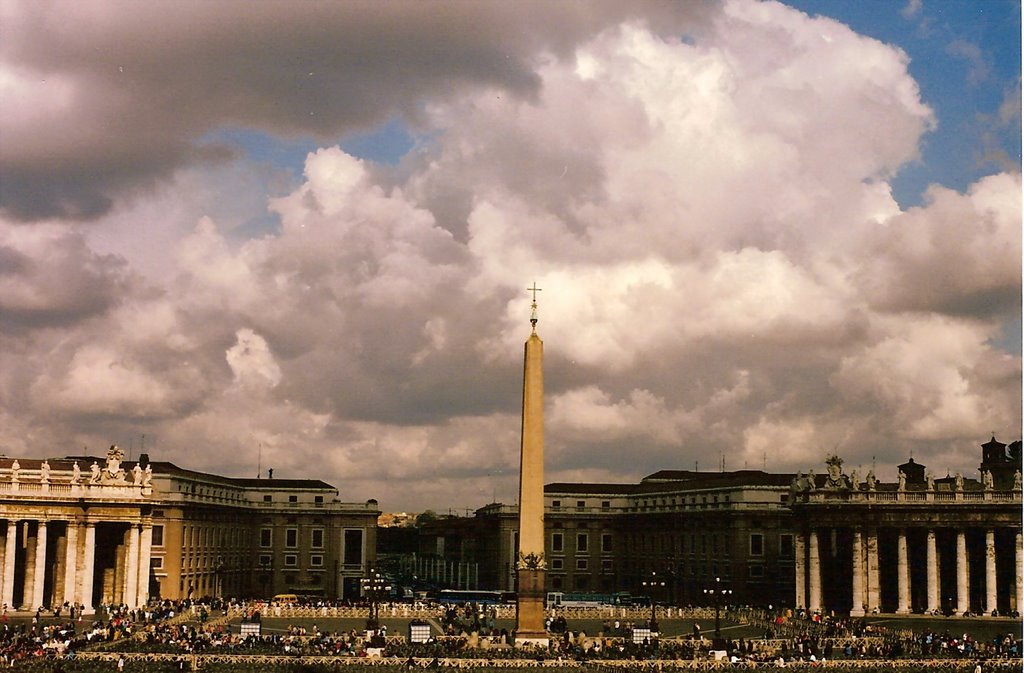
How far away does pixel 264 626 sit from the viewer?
66.2 metres

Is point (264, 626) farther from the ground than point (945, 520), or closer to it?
closer to it

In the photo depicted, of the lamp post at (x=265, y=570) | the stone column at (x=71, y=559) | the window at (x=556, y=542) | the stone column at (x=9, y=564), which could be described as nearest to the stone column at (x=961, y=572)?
the window at (x=556, y=542)

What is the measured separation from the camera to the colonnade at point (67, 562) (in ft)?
236

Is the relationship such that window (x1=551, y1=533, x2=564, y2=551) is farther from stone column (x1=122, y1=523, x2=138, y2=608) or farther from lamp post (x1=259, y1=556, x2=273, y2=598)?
stone column (x1=122, y1=523, x2=138, y2=608)

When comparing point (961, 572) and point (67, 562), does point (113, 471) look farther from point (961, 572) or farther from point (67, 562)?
point (961, 572)

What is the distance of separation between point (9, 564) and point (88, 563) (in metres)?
4.13

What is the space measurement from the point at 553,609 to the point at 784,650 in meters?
28.3

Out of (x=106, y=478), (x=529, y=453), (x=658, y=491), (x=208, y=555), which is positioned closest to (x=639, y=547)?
(x=658, y=491)

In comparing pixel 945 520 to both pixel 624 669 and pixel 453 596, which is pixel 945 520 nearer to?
pixel 453 596

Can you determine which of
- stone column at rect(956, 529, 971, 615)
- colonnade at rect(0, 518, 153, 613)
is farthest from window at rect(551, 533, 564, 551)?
colonnade at rect(0, 518, 153, 613)

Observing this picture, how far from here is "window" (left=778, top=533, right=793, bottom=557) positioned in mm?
95812

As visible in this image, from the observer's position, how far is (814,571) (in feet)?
261

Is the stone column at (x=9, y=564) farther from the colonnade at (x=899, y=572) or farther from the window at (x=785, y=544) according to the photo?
the window at (x=785, y=544)

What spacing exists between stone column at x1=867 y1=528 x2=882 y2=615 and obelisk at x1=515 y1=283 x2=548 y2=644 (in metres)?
33.4
